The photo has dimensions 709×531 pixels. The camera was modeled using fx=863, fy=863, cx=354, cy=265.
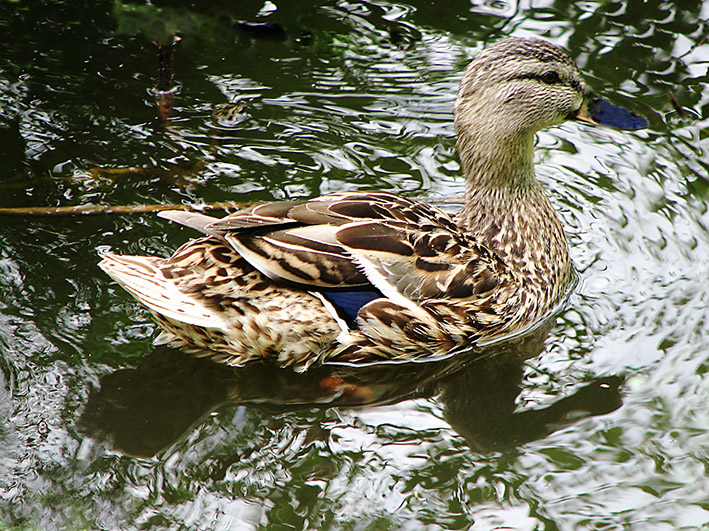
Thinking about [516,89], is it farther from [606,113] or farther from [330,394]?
[330,394]

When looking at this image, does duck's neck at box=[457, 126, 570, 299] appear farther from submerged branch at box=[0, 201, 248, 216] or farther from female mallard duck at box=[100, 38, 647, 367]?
submerged branch at box=[0, 201, 248, 216]

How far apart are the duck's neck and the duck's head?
0.07m

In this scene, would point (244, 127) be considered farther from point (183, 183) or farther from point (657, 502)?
point (657, 502)

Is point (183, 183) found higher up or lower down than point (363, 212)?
lower down

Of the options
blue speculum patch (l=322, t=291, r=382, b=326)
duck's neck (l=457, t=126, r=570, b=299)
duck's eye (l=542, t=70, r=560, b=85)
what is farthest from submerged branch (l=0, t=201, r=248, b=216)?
duck's eye (l=542, t=70, r=560, b=85)

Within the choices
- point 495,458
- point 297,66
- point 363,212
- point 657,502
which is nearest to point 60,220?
point 363,212

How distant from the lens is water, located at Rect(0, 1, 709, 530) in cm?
404

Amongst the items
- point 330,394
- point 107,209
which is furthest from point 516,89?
point 107,209

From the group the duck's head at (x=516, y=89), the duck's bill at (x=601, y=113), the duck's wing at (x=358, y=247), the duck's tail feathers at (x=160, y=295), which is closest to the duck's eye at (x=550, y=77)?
the duck's head at (x=516, y=89)

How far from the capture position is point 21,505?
3.88 metres

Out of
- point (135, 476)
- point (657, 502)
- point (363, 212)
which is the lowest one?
point (135, 476)

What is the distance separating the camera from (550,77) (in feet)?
17.0

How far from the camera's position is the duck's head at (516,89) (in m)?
5.12

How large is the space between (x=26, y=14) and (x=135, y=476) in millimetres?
5213
